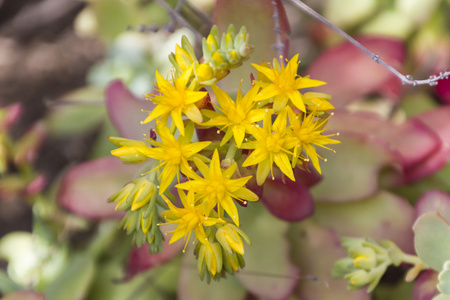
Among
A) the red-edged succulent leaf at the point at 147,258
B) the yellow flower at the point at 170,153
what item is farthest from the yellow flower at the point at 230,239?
the red-edged succulent leaf at the point at 147,258

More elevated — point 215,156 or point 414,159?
point 215,156

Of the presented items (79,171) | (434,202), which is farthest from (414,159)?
(79,171)

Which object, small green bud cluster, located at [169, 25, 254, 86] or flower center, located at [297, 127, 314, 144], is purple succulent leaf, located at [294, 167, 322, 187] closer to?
flower center, located at [297, 127, 314, 144]

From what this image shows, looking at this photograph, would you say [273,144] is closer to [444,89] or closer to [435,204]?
[435,204]

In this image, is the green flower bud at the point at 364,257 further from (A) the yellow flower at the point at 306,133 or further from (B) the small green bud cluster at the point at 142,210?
(B) the small green bud cluster at the point at 142,210

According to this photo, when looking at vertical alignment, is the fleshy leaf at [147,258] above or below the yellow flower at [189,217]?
→ below

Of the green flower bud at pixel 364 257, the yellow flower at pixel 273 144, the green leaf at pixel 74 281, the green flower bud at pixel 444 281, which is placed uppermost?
the yellow flower at pixel 273 144

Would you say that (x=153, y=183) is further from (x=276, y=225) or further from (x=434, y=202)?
(x=434, y=202)

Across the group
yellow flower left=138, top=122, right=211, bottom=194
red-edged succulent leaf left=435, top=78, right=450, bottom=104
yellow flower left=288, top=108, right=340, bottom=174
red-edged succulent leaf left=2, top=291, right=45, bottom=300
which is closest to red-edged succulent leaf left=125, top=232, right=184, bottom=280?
red-edged succulent leaf left=2, top=291, right=45, bottom=300
